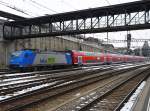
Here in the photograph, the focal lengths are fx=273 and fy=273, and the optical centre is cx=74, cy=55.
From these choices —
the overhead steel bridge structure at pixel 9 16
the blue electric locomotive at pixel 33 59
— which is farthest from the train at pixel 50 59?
the overhead steel bridge structure at pixel 9 16

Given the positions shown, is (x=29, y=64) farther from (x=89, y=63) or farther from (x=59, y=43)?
(x=59, y=43)

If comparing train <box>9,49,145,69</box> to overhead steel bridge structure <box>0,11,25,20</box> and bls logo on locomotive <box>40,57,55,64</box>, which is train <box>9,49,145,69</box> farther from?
overhead steel bridge structure <box>0,11,25,20</box>

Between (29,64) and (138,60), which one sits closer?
(29,64)

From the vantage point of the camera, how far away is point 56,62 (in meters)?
37.4

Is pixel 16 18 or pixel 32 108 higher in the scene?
pixel 16 18

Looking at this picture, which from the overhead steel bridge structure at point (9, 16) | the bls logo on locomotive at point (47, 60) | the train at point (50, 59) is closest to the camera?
the train at point (50, 59)

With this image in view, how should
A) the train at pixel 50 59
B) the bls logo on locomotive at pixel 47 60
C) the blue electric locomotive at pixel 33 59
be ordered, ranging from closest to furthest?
the blue electric locomotive at pixel 33 59
the train at pixel 50 59
the bls logo on locomotive at pixel 47 60

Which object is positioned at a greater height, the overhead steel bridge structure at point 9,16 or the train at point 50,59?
the overhead steel bridge structure at point 9,16

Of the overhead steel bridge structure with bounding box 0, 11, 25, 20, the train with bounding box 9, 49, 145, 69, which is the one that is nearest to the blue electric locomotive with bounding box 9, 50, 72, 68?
the train with bounding box 9, 49, 145, 69

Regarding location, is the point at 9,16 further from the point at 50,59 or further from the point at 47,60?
the point at 47,60

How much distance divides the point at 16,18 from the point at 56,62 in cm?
1196

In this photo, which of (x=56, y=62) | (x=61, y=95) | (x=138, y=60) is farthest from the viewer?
(x=138, y=60)

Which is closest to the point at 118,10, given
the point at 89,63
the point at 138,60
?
the point at 89,63

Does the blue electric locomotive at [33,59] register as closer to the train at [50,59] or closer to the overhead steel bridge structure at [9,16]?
the train at [50,59]
